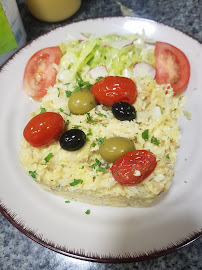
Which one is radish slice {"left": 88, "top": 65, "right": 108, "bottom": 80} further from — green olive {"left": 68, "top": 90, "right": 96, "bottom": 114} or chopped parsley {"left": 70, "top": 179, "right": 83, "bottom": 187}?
chopped parsley {"left": 70, "top": 179, "right": 83, "bottom": 187}

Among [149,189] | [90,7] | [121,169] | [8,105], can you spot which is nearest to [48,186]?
[121,169]

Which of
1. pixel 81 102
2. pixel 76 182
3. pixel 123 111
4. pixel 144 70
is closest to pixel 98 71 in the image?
pixel 144 70

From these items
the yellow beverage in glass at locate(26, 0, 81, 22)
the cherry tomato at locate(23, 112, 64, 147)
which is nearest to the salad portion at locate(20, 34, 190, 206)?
the cherry tomato at locate(23, 112, 64, 147)

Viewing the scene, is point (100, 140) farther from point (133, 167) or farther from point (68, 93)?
point (68, 93)

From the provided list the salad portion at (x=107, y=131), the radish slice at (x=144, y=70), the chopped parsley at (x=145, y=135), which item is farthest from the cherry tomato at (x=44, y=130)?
the radish slice at (x=144, y=70)

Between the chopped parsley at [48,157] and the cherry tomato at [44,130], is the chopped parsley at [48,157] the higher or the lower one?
the lower one

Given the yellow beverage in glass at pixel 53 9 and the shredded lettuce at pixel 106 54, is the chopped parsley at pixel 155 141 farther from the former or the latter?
the yellow beverage in glass at pixel 53 9

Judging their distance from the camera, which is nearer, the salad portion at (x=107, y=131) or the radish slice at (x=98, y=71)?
the salad portion at (x=107, y=131)
